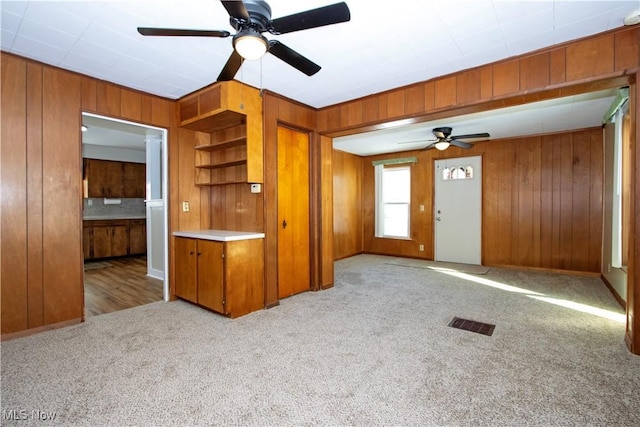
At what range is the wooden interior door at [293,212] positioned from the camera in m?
3.63

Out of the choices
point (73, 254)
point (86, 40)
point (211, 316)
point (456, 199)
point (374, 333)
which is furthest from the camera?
point (456, 199)

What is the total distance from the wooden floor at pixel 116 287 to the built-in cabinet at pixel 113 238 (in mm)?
268

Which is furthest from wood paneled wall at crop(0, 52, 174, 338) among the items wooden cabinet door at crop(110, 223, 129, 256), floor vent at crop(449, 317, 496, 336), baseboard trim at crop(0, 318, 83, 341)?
wooden cabinet door at crop(110, 223, 129, 256)

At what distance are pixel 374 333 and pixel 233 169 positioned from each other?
2.56 meters

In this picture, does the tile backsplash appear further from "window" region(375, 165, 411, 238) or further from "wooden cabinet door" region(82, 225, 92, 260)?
"window" region(375, 165, 411, 238)

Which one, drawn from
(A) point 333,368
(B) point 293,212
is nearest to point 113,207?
(B) point 293,212

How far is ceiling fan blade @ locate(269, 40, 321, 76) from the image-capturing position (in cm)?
190

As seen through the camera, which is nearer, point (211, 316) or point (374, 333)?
point (374, 333)

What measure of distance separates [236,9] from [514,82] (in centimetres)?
241

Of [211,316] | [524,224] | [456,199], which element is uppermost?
[456,199]

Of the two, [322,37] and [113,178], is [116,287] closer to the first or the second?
[113,178]

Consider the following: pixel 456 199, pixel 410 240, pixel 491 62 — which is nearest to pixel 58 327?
pixel 491 62

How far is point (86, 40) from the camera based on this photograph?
2367 mm

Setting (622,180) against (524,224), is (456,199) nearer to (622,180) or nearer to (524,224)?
(524,224)
